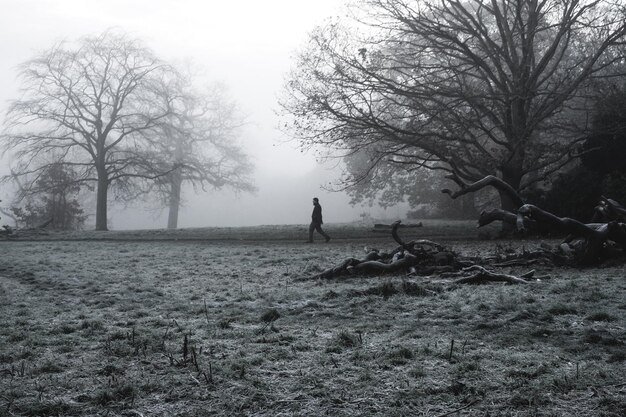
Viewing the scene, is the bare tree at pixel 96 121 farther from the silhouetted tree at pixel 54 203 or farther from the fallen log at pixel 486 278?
the fallen log at pixel 486 278

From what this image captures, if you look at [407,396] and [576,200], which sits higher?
[576,200]

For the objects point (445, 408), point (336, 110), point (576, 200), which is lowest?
point (445, 408)

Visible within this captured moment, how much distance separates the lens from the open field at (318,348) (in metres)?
3.54

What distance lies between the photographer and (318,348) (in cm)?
476

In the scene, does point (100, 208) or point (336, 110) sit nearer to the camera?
point (336, 110)

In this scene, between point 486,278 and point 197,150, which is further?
point 197,150

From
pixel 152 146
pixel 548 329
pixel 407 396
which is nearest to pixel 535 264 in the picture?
pixel 548 329

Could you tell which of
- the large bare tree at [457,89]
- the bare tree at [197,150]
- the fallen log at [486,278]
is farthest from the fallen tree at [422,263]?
the bare tree at [197,150]

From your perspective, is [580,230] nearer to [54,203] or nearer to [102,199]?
[102,199]

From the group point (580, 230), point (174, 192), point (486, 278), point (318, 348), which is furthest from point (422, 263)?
point (174, 192)

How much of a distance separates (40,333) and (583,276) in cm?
699

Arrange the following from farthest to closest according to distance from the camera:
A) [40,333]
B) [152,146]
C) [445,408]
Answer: [152,146] → [40,333] → [445,408]

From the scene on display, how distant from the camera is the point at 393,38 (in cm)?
1961

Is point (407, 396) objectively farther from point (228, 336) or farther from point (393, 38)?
point (393, 38)
